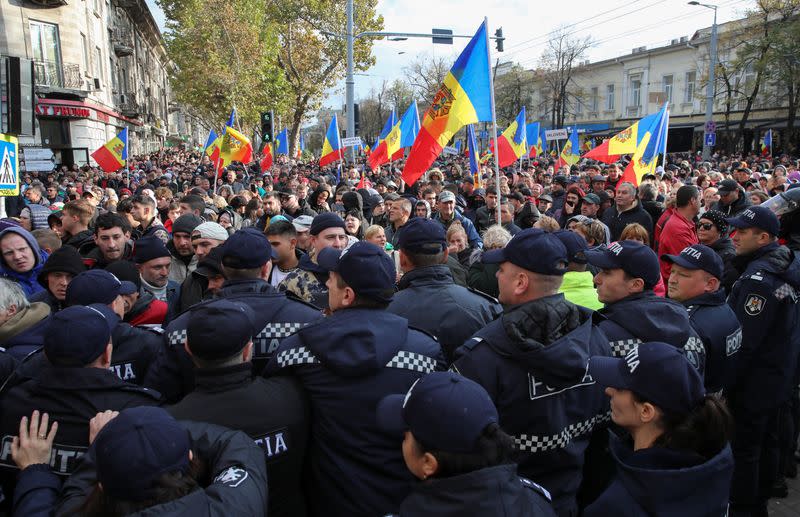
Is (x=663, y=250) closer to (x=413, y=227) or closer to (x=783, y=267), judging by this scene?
(x=783, y=267)

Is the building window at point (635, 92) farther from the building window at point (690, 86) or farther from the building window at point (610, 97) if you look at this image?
the building window at point (690, 86)

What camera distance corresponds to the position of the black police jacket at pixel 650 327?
9.38ft

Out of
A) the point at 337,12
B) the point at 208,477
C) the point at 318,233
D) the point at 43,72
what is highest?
the point at 337,12

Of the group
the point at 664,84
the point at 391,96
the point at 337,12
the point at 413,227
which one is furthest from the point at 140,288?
the point at 391,96

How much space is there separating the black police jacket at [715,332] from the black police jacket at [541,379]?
1244 millimetres

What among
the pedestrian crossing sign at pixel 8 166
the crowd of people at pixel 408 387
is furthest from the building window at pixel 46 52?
the crowd of people at pixel 408 387

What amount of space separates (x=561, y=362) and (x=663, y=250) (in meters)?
4.54

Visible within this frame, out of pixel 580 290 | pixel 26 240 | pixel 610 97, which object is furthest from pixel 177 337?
pixel 610 97

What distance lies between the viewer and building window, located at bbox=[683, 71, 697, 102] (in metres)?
45.8

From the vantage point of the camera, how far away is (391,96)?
246 ft

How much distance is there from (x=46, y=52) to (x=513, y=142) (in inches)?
893

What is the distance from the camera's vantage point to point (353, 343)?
2.26 metres

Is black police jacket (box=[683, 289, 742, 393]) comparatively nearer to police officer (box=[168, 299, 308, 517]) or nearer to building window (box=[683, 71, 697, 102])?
police officer (box=[168, 299, 308, 517])

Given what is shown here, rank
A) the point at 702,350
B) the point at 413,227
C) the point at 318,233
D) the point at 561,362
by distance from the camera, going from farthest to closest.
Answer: the point at 318,233, the point at 413,227, the point at 702,350, the point at 561,362
